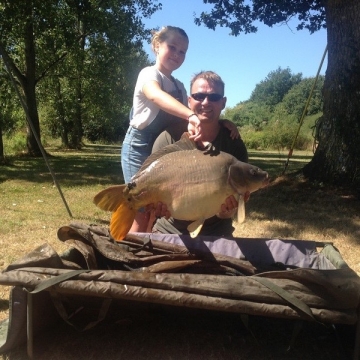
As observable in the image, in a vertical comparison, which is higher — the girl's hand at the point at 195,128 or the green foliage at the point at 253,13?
the green foliage at the point at 253,13

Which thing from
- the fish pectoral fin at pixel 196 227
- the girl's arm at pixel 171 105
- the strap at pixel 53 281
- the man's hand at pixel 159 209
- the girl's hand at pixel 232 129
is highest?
the girl's arm at pixel 171 105

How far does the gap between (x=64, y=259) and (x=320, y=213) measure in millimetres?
4186

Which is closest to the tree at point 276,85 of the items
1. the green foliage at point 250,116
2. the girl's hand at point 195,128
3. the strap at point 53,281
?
the green foliage at point 250,116

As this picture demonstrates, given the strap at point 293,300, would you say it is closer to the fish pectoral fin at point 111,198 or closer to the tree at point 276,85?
the fish pectoral fin at point 111,198

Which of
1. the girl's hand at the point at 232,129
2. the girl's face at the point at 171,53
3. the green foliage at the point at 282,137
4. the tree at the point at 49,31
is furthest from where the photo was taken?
the green foliage at the point at 282,137

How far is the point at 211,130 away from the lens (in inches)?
110

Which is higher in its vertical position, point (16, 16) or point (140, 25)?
point (140, 25)

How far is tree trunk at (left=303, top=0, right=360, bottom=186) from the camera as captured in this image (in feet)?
22.2

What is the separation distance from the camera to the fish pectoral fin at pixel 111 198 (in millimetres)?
2270

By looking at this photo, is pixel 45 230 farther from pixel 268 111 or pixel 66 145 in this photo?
pixel 268 111

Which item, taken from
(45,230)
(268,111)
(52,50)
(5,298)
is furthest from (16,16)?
(268,111)

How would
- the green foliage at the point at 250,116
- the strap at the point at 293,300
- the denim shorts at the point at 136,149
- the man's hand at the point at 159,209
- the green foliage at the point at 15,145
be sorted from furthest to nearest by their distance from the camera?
the green foliage at the point at 250,116
the green foliage at the point at 15,145
the denim shorts at the point at 136,149
the man's hand at the point at 159,209
the strap at the point at 293,300

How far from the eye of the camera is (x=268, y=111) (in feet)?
138

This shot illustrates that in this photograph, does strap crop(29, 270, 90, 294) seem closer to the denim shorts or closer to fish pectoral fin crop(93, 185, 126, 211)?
fish pectoral fin crop(93, 185, 126, 211)
